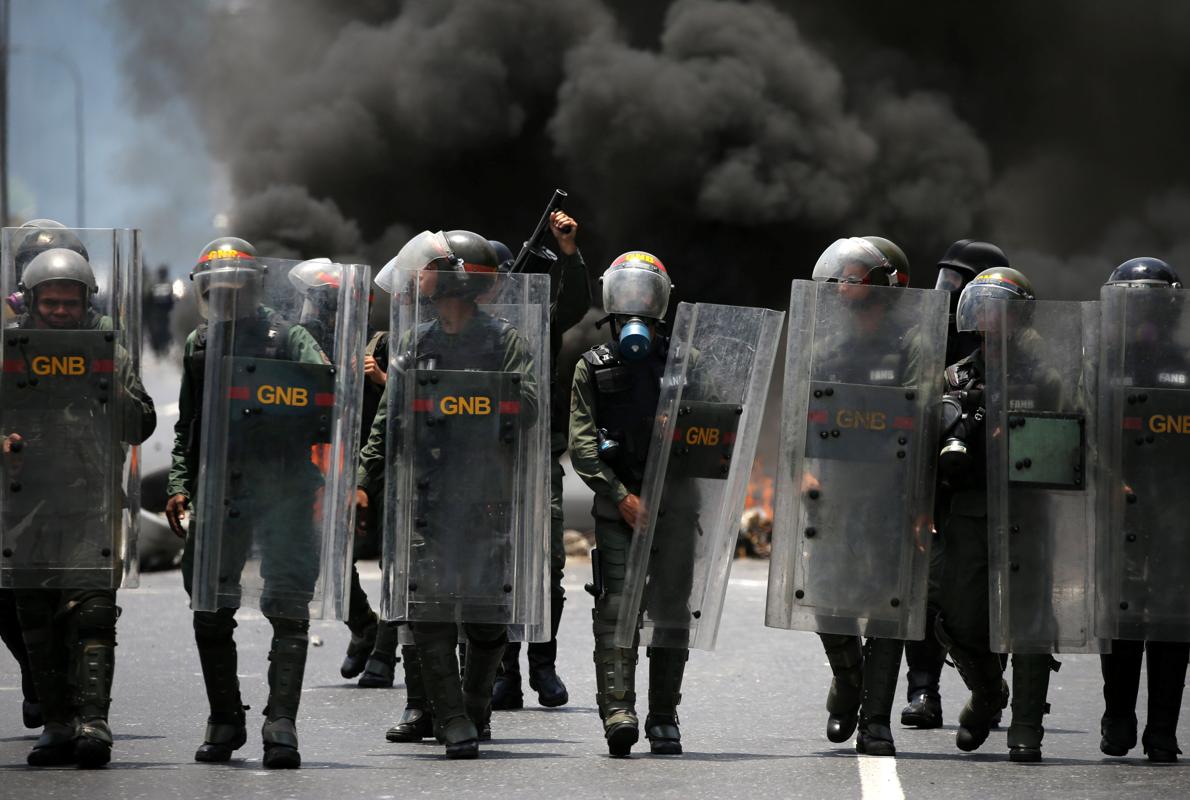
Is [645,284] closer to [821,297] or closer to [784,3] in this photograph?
[821,297]

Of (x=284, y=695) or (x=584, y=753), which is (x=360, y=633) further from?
(x=284, y=695)

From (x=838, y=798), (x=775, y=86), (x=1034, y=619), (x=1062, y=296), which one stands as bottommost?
(x=838, y=798)

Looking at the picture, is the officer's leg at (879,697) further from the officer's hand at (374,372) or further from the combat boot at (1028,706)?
the officer's hand at (374,372)

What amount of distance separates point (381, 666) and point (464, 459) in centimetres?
240

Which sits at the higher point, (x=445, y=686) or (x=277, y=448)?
(x=277, y=448)

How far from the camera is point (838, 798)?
4.87 meters

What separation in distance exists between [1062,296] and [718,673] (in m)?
11.4

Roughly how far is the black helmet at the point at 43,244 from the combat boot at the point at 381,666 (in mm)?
2585

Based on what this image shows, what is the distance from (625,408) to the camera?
19.5 feet

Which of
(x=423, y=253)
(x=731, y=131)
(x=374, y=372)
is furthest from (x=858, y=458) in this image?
(x=731, y=131)

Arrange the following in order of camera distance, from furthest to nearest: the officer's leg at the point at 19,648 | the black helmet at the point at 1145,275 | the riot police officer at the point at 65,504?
1. the officer's leg at the point at 19,648
2. the black helmet at the point at 1145,275
3. the riot police officer at the point at 65,504

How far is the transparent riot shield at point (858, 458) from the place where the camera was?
228 inches

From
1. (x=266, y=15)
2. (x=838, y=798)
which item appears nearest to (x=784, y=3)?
(x=266, y=15)

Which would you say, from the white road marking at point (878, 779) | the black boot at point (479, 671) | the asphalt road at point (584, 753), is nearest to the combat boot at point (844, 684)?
the asphalt road at point (584, 753)
